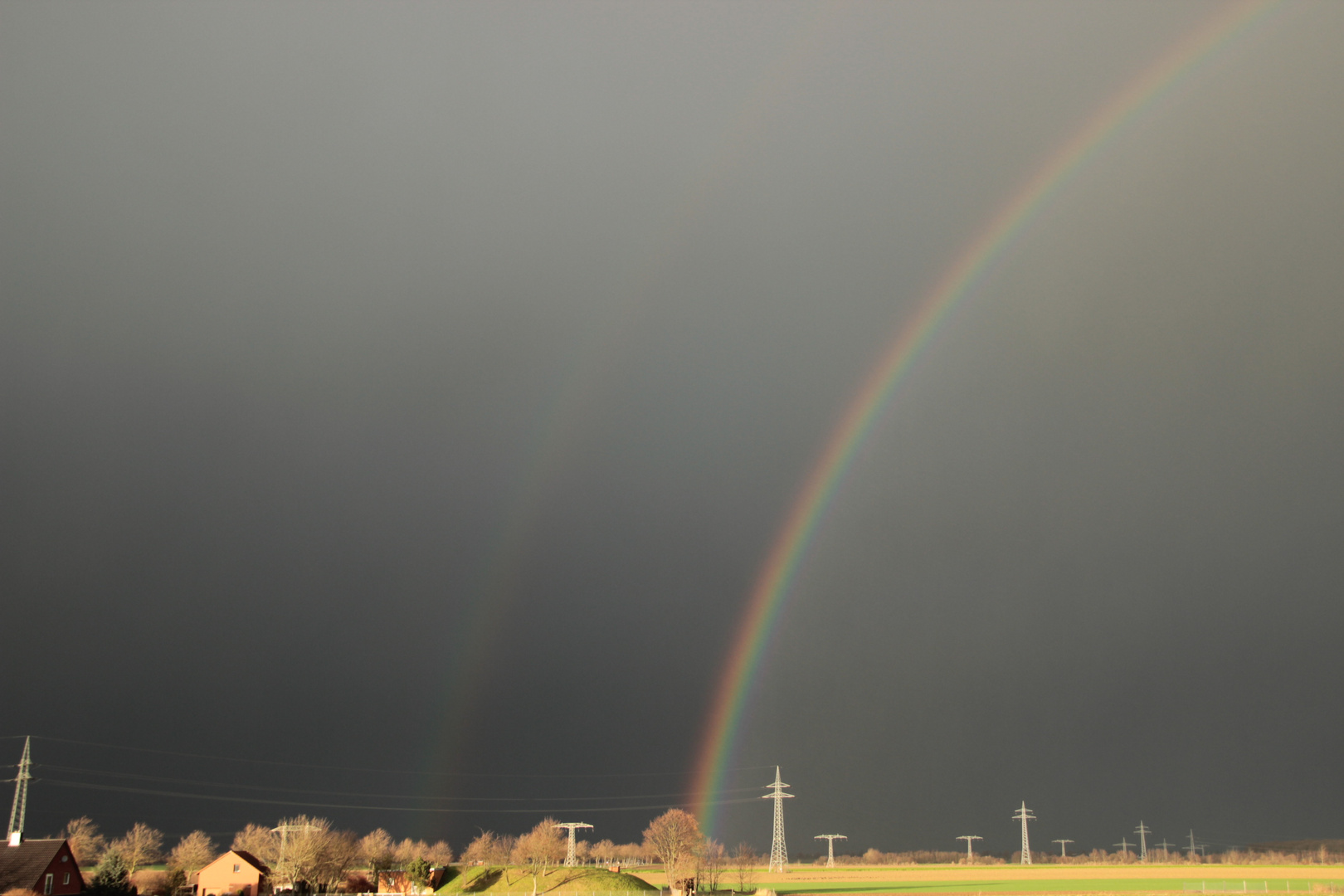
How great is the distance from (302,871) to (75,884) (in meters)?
19.4

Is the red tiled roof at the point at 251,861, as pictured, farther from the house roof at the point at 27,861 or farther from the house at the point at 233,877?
the house roof at the point at 27,861

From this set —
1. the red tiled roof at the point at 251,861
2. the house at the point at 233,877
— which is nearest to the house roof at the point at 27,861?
the house at the point at 233,877

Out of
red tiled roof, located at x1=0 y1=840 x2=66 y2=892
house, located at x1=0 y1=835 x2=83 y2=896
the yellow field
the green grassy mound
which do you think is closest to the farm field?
the yellow field

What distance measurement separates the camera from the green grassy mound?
93.2 m

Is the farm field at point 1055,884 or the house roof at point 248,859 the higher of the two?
the house roof at point 248,859

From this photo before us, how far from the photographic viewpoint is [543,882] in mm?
97000

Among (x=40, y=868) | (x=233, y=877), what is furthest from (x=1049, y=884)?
(x=40, y=868)

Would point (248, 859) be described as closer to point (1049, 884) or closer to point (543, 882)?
point (543, 882)

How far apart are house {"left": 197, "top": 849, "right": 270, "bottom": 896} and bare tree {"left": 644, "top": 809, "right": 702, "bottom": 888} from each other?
48947 millimetres

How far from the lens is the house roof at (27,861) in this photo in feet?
275

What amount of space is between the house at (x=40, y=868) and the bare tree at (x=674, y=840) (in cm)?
6753

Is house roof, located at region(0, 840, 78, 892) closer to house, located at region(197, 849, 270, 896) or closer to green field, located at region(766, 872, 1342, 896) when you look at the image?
house, located at region(197, 849, 270, 896)

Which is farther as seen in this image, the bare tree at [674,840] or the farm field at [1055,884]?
the bare tree at [674,840]

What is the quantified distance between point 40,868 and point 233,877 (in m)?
23.4
